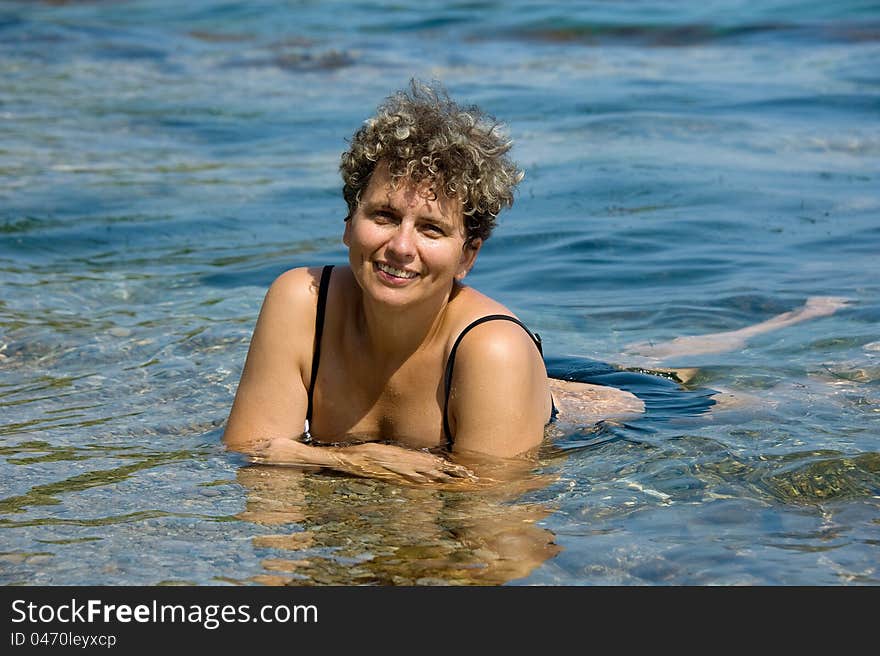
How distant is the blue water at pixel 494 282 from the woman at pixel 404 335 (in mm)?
195

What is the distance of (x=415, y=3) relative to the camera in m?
24.5

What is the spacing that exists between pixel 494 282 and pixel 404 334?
3767 millimetres

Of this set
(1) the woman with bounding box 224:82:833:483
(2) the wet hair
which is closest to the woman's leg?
(1) the woman with bounding box 224:82:833:483

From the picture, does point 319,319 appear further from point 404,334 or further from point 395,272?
point 395,272

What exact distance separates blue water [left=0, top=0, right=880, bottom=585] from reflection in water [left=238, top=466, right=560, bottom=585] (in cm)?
2

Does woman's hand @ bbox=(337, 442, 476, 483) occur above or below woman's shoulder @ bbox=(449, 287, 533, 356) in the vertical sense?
below

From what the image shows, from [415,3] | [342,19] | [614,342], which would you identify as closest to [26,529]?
[614,342]

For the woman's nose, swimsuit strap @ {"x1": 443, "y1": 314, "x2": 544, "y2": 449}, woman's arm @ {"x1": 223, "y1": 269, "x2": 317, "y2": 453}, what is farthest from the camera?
woman's arm @ {"x1": 223, "y1": 269, "x2": 317, "y2": 453}

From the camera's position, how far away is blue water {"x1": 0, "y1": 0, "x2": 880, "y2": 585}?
4.26 metres

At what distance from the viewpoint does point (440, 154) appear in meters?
4.50

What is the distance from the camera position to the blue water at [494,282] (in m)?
4.26

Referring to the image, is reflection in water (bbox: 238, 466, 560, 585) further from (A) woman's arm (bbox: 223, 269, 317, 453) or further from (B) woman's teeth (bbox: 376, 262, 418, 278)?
(B) woman's teeth (bbox: 376, 262, 418, 278)

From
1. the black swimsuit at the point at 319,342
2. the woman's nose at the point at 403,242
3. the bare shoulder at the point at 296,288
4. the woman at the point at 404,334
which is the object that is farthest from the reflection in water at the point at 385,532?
the woman's nose at the point at 403,242
